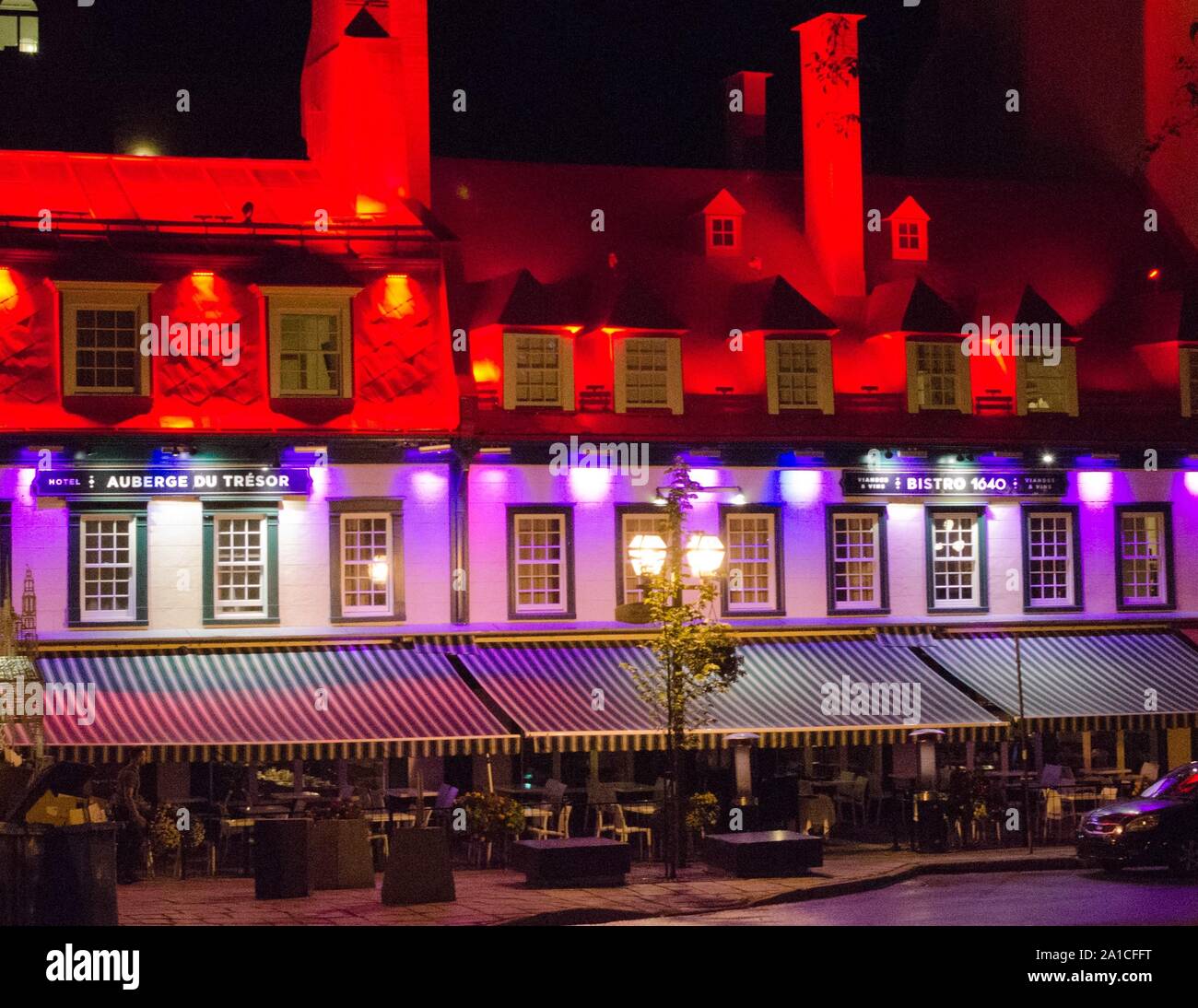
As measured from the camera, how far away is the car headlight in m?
28.6

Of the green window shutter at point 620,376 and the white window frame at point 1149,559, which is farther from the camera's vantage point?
the white window frame at point 1149,559

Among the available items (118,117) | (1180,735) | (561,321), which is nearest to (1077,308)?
(1180,735)

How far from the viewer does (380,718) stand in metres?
31.2

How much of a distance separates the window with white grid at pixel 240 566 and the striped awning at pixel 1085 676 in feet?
39.4

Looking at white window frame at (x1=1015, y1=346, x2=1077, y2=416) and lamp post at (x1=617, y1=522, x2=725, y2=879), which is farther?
white window frame at (x1=1015, y1=346, x2=1077, y2=416)

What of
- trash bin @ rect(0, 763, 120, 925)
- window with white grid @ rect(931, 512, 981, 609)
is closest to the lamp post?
window with white grid @ rect(931, 512, 981, 609)

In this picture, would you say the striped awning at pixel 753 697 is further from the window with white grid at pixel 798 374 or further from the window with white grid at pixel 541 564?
the window with white grid at pixel 798 374

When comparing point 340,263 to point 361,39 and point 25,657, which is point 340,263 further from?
point 25,657

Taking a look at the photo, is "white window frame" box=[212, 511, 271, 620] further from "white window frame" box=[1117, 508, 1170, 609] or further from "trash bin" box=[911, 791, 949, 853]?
"white window frame" box=[1117, 508, 1170, 609]

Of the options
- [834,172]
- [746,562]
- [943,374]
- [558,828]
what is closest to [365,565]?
[558,828]

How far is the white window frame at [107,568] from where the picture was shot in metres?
32.1

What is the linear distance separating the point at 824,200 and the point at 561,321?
680 cm

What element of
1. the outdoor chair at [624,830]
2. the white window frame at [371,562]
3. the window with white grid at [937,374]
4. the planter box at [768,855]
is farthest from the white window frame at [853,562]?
the white window frame at [371,562]

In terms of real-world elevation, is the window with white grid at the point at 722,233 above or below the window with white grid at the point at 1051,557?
above
